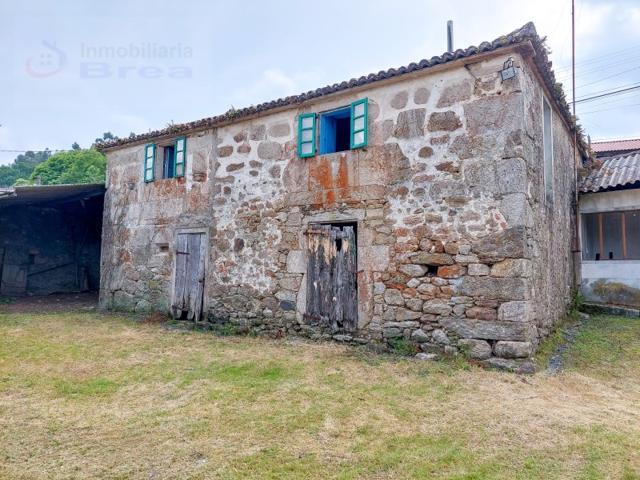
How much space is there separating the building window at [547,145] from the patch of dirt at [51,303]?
10.6 m

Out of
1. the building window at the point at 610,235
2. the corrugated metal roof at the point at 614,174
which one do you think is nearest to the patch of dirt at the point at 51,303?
the corrugated metal roof at the point at 614,174

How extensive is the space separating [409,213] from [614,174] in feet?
25.2

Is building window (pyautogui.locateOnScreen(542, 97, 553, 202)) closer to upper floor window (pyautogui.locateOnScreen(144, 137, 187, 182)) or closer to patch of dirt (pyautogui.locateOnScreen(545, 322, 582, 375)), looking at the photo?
patch of dirt (pyautogui.locateOnScreen(545, 322, 582, 375))

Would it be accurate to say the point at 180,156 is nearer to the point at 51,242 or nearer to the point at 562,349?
the point at 51,242

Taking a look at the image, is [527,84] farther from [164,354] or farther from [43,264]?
[43,264]

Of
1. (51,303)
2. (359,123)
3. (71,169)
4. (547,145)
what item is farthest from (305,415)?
(71,169)

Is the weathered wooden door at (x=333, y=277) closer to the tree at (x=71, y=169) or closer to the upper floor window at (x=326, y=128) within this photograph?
the upper floor window at (x=326, y=128)

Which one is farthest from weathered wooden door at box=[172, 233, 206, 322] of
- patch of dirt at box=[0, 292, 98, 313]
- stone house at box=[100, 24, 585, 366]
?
patch of dirt at box=[0, 292, 98, 313]

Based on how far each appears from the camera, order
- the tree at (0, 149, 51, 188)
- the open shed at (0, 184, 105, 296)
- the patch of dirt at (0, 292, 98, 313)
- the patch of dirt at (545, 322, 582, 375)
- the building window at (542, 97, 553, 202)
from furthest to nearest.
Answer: the tree at (0, 149, 51, 188), the open shed at (0, 184, 105, 296), the patch of dirt at (0, 292, 98, 313), the building window at (542, 97, 553, 202), the patch of dirt at (545, 322, 582, 375)

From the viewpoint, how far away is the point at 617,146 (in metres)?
19.6

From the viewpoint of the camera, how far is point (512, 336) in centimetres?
541

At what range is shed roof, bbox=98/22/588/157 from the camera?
18.4 feet

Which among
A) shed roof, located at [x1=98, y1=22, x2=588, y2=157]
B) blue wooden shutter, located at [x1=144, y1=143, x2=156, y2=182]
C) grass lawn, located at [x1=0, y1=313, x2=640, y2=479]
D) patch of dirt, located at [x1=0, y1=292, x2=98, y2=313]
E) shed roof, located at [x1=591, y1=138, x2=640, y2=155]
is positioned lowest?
grass lawn, located at [x1=0, y1=313, x2=640, y2=479]

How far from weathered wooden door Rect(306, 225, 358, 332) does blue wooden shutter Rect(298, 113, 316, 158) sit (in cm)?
134
